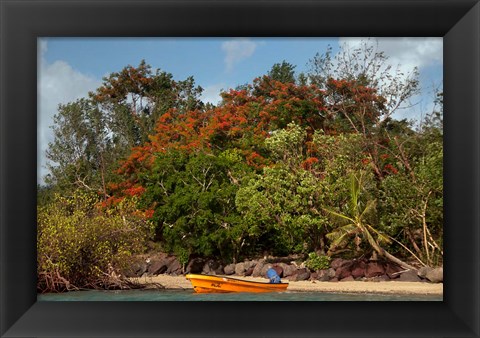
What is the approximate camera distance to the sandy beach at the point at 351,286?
7297 millimetres

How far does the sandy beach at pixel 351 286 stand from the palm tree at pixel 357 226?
1.62 feet

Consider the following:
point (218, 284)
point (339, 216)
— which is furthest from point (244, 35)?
point (339, 216)

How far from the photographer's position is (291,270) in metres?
8.70

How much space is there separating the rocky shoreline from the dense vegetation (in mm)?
168

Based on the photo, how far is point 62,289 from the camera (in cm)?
654

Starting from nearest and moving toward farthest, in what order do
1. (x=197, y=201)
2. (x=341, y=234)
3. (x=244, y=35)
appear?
(x=244, y=35) → (x=341, y=234) → (x=197, y=201)

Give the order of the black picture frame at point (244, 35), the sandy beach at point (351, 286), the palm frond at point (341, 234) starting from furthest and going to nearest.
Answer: the palm frond at point (341, 234), the sandy beach at point (351, 286), the black picture frame at point (244, 35)

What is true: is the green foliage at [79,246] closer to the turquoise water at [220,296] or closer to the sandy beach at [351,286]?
the turquoise water at [220,296]

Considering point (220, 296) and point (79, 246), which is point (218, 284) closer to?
point (220, 296)

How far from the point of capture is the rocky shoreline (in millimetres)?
7984

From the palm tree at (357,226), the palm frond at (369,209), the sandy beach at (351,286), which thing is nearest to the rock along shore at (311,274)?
the sandy beach at (351,286)

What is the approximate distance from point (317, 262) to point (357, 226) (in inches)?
31.3
